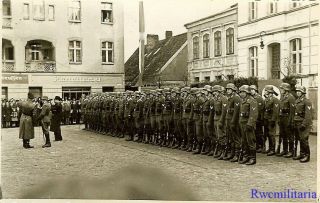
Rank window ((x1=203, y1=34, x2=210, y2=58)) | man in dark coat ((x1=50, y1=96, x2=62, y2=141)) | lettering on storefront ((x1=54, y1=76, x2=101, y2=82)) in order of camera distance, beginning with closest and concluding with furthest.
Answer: man in dark coat ((x1=50, y1=96, x2=62, y2=141)) → window ((x1=203, y1=34, x2=210, y2=58)) → lettering on storefront ((x1=54, y1=76, x2=101, y2=82))

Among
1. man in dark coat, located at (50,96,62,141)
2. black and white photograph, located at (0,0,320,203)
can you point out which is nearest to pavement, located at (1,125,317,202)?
black and white photograph, located at (0,0,320,203)

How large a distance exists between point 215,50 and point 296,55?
165cm

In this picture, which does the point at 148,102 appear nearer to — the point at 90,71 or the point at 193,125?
the point at 193,125

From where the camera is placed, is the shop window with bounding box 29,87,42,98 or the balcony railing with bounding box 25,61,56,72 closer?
the balcony railing with bounding box 25,61,56,72

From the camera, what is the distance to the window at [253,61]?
29.1ft

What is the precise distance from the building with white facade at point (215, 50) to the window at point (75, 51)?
232 centimetres

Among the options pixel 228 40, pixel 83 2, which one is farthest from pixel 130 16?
pixel 228 40

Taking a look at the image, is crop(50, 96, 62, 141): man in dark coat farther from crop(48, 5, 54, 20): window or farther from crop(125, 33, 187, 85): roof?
crop(125, 33, 187, 85): roof

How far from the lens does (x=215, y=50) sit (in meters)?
9.45

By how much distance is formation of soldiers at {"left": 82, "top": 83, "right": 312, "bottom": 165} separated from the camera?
5.94 metres

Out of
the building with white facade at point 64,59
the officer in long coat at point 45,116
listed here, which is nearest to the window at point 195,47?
the building with white facade at point 64,59

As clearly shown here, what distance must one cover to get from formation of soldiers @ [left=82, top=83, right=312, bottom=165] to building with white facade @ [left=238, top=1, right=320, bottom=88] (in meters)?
1.05

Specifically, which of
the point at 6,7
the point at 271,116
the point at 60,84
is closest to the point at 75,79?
the point at 60,84

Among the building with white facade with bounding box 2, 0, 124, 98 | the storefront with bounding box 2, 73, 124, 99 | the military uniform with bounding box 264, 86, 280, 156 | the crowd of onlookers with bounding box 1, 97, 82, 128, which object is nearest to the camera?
the military uniform with bounding box 264, 86, 280, 156
